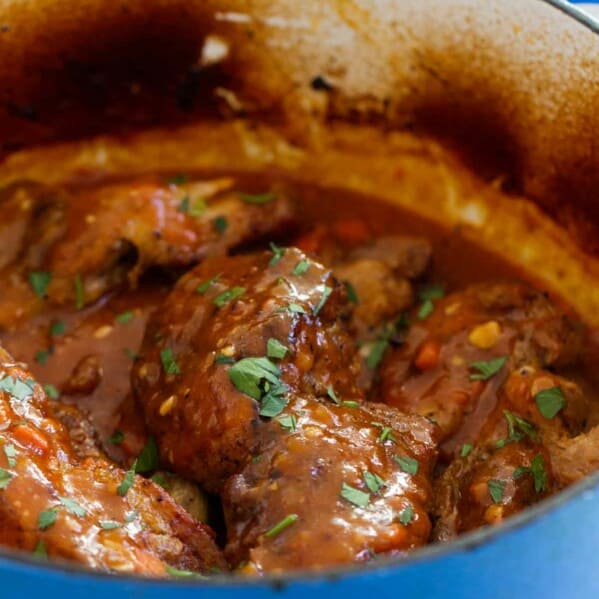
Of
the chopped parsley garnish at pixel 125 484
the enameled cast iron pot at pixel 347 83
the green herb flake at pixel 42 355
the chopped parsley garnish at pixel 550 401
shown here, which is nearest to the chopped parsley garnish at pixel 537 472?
the chopped parsley garnish at pixel 550 401

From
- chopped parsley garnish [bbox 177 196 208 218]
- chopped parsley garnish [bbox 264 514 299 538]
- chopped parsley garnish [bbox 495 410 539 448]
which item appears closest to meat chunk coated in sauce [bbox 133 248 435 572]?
chopped parsley garnish [bbox 264 514 299 538]

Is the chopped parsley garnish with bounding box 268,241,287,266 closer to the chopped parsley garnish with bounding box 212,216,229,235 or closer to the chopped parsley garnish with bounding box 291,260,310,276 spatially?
the chopped parsley garnish with bounding box 291,260,310,276

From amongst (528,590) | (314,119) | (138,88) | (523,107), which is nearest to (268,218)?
(314,119)

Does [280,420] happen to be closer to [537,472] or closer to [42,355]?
[537,472]

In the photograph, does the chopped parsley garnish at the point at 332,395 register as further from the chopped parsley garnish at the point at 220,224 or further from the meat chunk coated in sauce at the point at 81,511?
the chopped parsley garnish at the point at 220,224

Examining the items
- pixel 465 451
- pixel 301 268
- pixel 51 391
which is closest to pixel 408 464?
pixel 465 451

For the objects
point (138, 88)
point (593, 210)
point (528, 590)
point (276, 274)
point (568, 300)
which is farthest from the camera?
point (138, 88)

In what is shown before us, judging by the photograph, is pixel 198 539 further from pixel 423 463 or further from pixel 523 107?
pixel 523 107
